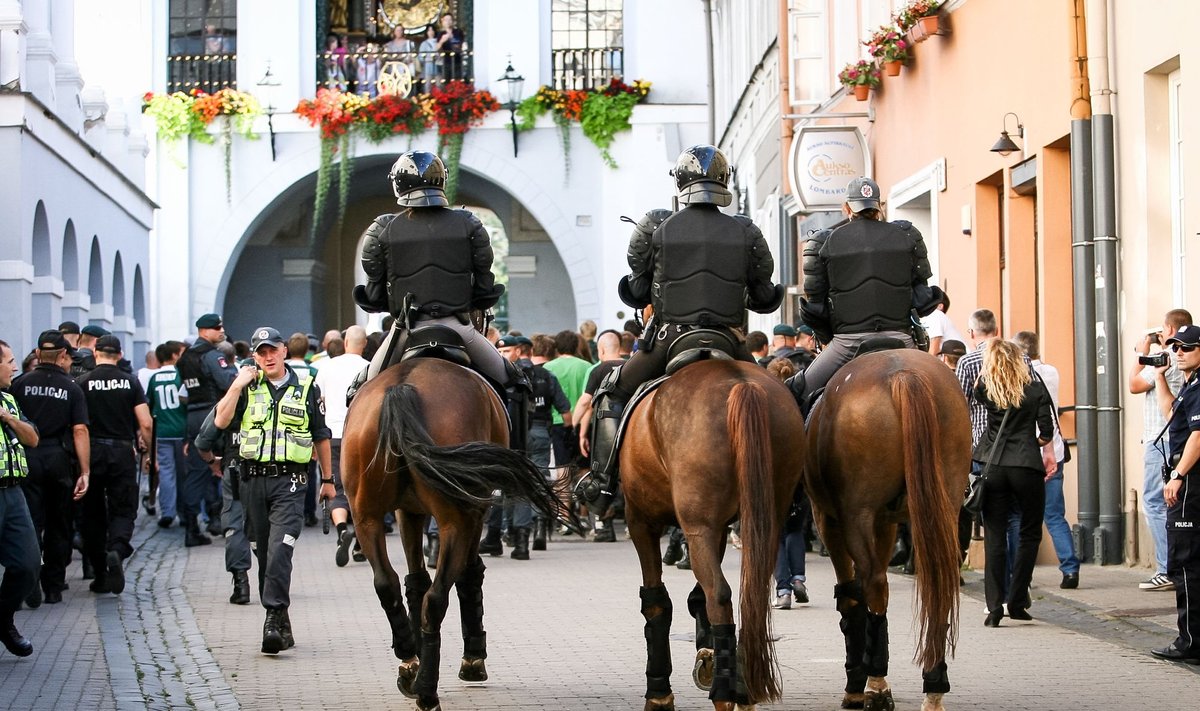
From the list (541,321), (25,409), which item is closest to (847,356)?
(25,409)

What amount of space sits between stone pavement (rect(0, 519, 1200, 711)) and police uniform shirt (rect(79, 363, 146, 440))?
1233mm

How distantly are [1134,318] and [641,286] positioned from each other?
6603 mm

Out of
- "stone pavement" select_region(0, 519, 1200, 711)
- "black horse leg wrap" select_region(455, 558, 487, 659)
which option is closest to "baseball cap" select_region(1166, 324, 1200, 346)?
"stone pavement" select_region(0, 519, 1200, 711)

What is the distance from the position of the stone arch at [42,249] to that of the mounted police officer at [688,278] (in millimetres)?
15685

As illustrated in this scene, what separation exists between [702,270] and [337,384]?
9340 mm

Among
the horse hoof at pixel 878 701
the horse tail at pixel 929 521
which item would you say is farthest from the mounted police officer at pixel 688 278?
the horse hoof at pixel 878 701

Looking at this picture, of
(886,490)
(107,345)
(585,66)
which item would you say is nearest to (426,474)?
(886,490)

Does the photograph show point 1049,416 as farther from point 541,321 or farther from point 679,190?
point 541,321

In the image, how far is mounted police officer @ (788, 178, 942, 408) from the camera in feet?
29.2

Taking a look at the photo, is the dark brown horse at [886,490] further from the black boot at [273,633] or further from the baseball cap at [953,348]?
the baseball cap at [953,348]

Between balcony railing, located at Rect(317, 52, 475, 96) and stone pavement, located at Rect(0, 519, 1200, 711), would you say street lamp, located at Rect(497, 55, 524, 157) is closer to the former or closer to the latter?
balcony railing, located at Rect(317, 52, 475, 96)

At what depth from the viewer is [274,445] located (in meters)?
10.9

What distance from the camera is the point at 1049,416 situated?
1180cm

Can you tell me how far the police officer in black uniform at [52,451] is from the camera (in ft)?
42.4
